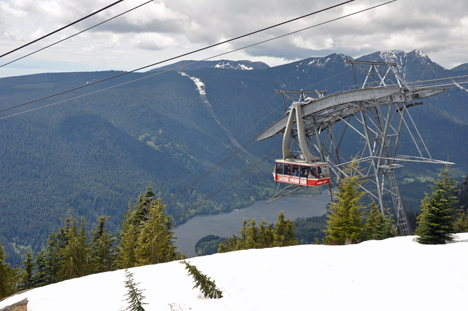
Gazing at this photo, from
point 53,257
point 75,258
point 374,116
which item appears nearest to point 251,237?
point 75,258

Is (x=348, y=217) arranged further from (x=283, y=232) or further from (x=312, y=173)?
(x=283, y=232)

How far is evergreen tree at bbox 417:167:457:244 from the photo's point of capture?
1800 centimetres

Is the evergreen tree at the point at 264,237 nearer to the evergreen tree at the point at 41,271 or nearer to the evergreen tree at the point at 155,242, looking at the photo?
the evergreen tree at the point at 155,242

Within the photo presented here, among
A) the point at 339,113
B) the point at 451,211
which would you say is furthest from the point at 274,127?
the point at 451,211

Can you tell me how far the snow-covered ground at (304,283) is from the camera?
39.3ft

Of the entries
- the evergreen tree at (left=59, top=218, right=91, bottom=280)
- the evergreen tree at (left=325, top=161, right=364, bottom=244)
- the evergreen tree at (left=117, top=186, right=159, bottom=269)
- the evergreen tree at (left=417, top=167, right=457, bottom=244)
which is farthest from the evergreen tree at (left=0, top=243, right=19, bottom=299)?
the evergreen tree at (left=417, top=167, right=457, bottom=244)

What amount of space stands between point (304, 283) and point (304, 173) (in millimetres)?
15309

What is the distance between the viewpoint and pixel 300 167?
2852 cm

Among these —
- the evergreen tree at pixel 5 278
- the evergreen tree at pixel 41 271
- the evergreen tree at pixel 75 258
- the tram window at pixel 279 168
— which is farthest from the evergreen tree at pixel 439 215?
the evergreen tree at pixel 41 271

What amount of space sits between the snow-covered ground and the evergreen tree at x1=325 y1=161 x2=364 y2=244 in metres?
4.47

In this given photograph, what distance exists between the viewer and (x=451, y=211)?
17625 millimetres

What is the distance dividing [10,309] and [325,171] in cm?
2272

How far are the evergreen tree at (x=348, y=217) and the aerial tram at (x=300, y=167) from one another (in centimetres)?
271

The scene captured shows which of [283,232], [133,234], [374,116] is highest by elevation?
[374,116]
